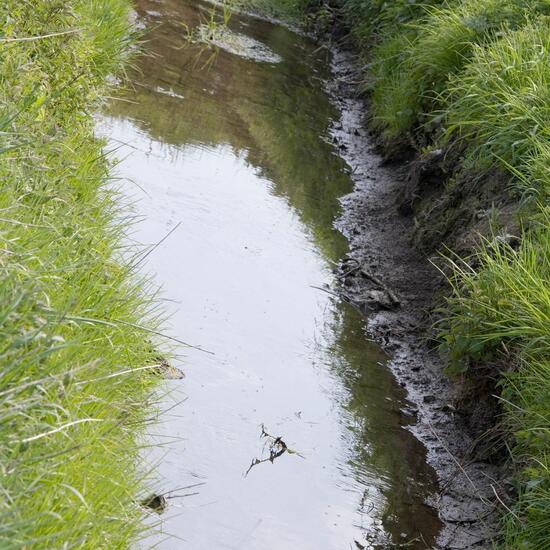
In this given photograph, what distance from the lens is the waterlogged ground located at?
12.2 feet

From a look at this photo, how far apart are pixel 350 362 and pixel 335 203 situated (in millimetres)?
2569

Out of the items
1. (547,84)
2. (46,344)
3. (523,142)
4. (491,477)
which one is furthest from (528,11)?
(46,344)

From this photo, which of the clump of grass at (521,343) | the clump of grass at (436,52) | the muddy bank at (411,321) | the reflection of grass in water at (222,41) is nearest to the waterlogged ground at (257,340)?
the muddy bank at (411,321)

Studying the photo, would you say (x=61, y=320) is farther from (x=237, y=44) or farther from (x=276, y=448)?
(x=237, y=44)

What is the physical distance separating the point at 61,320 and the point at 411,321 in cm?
356

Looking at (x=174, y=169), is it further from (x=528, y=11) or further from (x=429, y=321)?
(x=528, y=11)

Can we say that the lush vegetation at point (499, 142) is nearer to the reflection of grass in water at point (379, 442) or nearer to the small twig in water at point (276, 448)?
the reflection of grass in water at point (379, 442)

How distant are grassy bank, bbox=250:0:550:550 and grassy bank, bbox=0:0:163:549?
1.48 m

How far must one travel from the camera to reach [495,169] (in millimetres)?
5965

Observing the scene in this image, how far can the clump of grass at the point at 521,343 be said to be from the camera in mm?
3496

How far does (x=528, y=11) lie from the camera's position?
23.6 feet

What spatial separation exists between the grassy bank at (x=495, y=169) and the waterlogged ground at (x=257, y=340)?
544 millimetres

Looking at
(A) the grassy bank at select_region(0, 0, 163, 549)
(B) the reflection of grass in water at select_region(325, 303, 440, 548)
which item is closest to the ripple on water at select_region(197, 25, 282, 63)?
(A) the grassy bank at select_region(0, 0, 163, 549)

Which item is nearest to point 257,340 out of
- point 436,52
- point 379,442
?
point 379,442
